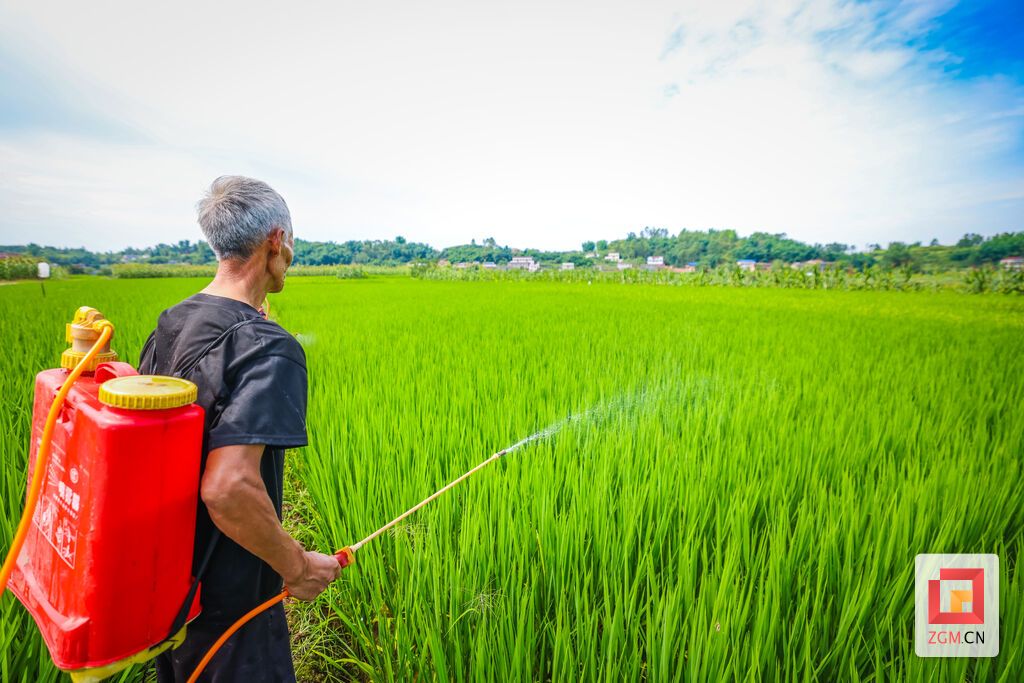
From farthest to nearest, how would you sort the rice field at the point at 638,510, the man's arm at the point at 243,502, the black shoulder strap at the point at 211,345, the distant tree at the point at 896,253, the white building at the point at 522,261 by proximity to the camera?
the white building at the point at 522,261
the distant tree at the point at 896,253
the rice field at the point at 638,510
the black shoulder strap at the point at 211,345
the man's arm at the point at 243,502

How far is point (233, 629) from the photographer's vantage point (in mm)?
947

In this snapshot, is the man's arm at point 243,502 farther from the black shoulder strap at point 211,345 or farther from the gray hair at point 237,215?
the gray hair at point 237,215

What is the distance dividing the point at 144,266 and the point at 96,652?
4069cm

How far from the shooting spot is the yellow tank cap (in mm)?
690

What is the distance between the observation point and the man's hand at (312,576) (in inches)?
37.3

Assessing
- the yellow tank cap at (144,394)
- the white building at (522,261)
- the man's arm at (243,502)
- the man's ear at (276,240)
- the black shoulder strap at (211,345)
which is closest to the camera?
the yellow tank cap at (144,394)

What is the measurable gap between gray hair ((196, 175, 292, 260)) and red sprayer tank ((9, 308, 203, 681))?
0.36 meters

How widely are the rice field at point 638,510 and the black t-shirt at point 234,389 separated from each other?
436 mm

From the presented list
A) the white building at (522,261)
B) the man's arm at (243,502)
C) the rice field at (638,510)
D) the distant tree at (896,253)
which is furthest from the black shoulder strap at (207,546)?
the white building at (522,261)

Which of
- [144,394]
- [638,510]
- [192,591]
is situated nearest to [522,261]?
[638,510]

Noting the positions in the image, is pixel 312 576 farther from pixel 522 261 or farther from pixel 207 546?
pixel 522 261
